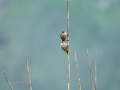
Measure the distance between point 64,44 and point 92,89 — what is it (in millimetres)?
1655

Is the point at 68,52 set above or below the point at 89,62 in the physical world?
above

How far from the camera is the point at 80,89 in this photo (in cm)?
478

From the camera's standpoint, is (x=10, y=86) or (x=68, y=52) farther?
(x=68, y=52)

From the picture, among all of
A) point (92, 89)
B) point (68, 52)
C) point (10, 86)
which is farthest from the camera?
point (92, 89)

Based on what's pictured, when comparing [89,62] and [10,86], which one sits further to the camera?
[89,62]

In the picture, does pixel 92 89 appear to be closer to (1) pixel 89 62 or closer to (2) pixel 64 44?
(1) pixel 89 62

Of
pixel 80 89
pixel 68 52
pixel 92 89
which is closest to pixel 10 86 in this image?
pixel 68 52

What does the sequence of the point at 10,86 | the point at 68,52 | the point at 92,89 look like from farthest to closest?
the point at 92,89, the point at 68,52, the point at 10,86

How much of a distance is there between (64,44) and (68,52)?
0.90ft

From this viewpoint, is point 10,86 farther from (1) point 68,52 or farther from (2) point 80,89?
(2) point 80,89

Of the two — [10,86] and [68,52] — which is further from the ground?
[68,52]

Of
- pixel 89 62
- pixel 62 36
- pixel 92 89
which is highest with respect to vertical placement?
pixel 62 36

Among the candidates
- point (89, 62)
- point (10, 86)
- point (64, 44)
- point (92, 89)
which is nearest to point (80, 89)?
point (92, 89)

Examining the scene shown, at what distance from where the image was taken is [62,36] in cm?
479
